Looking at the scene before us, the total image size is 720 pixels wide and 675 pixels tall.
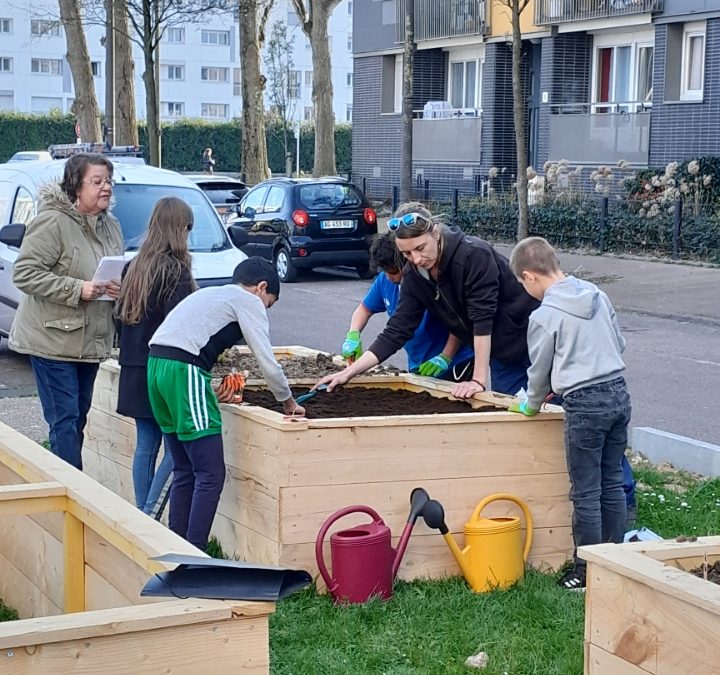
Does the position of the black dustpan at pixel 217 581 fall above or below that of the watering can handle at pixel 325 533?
above

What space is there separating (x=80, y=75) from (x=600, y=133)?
1315 centimetres

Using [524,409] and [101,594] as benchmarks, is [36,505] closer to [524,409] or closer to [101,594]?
[101,594]

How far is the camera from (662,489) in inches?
286

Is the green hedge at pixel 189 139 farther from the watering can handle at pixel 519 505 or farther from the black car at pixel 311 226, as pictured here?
the watering can handle at pixel 519 505

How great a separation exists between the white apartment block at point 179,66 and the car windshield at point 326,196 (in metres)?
56.3

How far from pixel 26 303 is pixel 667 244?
16912mm

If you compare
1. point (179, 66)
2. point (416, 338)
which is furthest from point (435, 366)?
point (179, 66)

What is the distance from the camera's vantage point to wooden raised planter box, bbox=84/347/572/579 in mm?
5484

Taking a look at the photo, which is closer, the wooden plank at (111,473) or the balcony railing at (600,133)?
the wooden plank at (111,473)

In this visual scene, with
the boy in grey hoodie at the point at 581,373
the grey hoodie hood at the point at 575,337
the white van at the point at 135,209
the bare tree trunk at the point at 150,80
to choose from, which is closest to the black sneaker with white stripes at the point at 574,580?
the boy in grey hoodie at the point at 581,373

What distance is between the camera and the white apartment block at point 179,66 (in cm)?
7906

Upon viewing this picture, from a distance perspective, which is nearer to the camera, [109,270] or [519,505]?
[519,505]

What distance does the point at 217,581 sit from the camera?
10.3 ft

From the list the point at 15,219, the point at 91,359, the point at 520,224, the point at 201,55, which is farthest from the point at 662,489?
the point at 201,55
